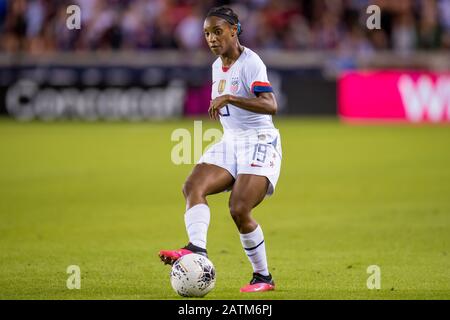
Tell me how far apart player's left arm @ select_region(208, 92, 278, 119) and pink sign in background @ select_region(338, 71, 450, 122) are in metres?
19.3

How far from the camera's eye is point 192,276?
7.55m

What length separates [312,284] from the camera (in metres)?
8.47

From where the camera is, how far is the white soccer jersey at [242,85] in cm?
806

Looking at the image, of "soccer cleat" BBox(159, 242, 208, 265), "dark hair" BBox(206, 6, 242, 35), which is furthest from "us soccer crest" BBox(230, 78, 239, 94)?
"soccer cleat" BBox(159, 242, 208, 265)

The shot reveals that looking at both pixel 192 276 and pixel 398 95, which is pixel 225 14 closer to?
pixel 192 276

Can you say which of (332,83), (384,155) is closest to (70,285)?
(384,155)

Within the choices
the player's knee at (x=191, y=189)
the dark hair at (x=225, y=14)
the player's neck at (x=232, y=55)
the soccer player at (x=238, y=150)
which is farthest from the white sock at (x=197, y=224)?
the dark hair at (x=225, y=14)

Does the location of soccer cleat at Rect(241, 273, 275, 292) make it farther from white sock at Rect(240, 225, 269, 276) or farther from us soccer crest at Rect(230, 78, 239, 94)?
us soccer crest at Rect(230, 78, 239, 94)

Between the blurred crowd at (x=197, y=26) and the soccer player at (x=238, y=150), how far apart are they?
20.9 metres

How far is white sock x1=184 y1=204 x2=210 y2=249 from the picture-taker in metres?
7.80

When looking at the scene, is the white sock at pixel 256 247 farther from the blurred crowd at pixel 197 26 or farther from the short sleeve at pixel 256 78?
the blurred crowd at pixel 197 26

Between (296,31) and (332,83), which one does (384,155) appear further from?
(296,31)

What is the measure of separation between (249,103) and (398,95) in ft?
66.0
